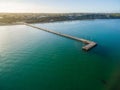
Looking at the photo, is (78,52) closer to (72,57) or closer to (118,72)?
(72,57)

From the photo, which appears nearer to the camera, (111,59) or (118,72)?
(118,72)

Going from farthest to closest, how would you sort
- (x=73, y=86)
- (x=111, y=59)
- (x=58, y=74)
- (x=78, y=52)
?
1. (x=78, y=52)
2. (x=111, y=59)
3. (x=58, y=74)
4. (x=73, y=86)

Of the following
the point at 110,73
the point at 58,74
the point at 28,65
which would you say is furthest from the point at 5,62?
the point at 110,73

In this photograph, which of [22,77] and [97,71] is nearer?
[22,77]

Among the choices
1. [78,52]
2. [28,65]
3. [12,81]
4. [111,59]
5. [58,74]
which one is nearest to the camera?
[12,81]

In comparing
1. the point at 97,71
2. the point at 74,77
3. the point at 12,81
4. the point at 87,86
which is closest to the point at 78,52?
the point at 97,71

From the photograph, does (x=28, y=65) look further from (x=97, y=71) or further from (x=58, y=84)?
(x=97, y=71)

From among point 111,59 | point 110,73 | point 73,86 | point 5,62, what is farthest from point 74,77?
point 5,62

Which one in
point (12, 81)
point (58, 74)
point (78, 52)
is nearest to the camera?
point (12, 81)

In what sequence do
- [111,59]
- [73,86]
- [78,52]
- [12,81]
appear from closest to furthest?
[73,86]
[12,81]
[111,59]
[78,52]
